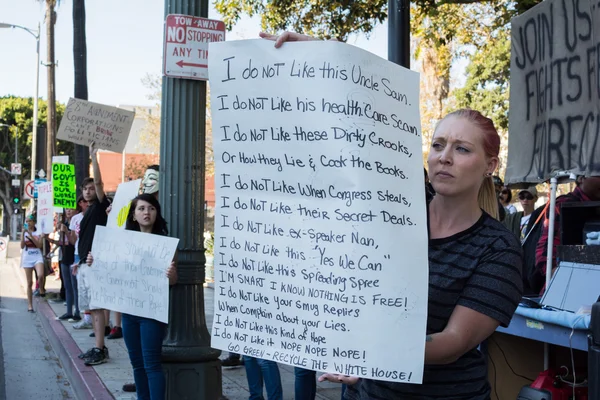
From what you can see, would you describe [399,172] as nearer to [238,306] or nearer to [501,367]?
[238,306]

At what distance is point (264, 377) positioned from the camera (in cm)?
594

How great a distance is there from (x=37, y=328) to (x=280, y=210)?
38.7 feet

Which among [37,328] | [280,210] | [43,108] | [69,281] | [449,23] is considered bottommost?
[37,328]

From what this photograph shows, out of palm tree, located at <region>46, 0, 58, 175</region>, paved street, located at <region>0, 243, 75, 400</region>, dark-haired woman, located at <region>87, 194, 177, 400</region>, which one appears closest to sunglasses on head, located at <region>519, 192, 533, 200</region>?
dark-haired woman, located at <region>87, 194, 177, 400</region>

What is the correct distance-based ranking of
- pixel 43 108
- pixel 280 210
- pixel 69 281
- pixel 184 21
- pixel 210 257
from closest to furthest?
pixel 280 210
pixel 184 21
pixel 69 281
pixel 210 257
pixel 43 108

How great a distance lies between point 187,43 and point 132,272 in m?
1.83

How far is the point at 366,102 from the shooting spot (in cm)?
250

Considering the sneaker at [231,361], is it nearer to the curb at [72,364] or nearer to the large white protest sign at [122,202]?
the curb at [72,364]

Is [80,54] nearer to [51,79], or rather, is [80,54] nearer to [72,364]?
[51,79]

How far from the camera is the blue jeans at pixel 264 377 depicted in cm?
589

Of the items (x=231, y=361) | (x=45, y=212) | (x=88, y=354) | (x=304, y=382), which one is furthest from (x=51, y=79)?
(x=304, y=382)

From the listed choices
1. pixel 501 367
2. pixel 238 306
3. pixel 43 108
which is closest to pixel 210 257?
pixel 501 367

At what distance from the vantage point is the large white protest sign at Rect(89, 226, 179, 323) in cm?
580

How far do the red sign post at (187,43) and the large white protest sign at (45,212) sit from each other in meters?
9.77
